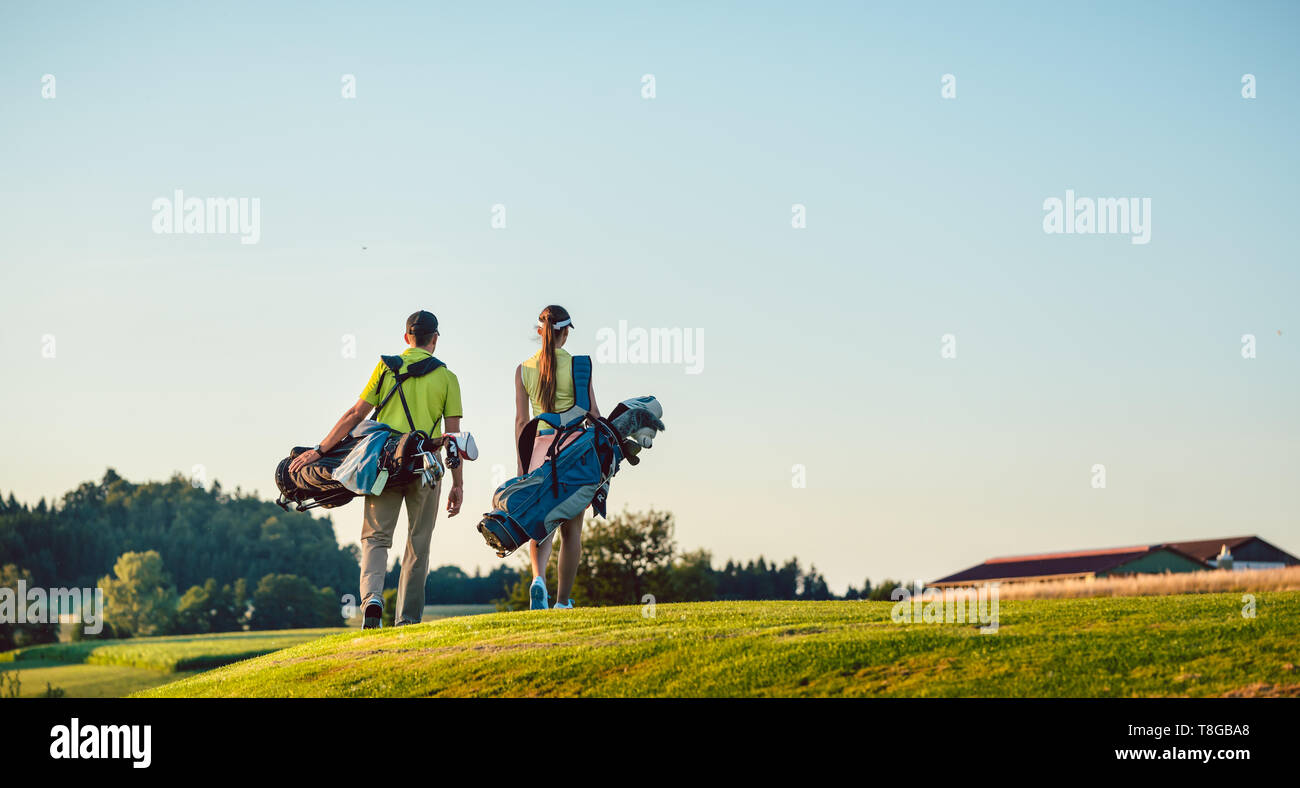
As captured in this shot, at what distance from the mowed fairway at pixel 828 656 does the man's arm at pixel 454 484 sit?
4.26 feet

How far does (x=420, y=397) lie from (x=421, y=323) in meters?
0.87

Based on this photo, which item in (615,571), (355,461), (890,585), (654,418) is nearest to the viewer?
(355,461)

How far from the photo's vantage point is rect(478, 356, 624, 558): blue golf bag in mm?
13352

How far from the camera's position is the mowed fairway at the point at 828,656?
29.3ft

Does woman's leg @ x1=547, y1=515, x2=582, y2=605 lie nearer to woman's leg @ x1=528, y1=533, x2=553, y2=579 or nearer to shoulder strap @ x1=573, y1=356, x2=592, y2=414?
woman's leg @ x1=528, y1=533, x2=553, y2=579

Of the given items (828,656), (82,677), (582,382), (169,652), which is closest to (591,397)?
(582,382)

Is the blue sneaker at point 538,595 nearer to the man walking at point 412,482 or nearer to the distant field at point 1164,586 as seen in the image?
the man walking at point 412,482

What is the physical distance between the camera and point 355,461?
1314 cm

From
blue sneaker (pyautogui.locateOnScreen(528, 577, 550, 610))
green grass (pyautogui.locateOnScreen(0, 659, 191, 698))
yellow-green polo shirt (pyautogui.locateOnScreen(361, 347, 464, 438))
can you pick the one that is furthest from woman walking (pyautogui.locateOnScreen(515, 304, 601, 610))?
green grass (pyautogui.locateOnScreen(0, 659, 191, 698))

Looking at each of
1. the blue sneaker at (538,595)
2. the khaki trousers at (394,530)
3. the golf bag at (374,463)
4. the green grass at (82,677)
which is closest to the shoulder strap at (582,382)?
the golf bag at (374,463)
